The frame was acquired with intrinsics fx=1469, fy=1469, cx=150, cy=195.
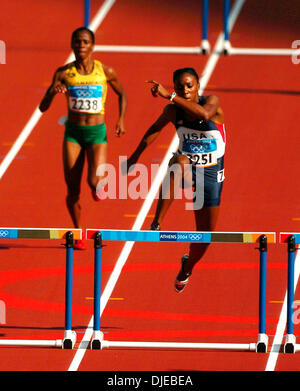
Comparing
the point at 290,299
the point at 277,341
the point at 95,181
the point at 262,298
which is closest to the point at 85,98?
the point at 95,181

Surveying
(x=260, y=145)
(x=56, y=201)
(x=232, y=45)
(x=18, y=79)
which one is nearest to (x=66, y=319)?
(x=56, y=201)

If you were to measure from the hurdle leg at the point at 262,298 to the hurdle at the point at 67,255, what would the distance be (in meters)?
1.67

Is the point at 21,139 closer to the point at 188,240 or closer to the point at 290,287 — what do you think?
the point at 188,240

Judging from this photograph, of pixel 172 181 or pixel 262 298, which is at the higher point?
pixel 172 181

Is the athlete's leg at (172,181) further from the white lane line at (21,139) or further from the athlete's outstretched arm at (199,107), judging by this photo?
the white lane line at (21,139)

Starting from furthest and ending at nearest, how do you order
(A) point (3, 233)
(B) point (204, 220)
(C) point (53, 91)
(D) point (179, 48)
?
(D) point (179, 48) → (C) point (53, 91) → (B) point (204, 220) → (A) point (3, 233)

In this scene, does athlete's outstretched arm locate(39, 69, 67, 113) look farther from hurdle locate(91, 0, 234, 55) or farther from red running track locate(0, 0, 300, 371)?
hurdle locate(91, 0, 234, 55)

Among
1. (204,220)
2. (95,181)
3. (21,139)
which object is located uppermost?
(21,139)

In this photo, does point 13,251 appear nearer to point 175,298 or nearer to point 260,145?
point 175,298

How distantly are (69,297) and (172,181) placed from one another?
1457 mm

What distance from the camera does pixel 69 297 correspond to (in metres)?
13.4

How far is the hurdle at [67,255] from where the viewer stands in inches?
523

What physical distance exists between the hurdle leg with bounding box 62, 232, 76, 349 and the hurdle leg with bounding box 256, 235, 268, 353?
1714mm
